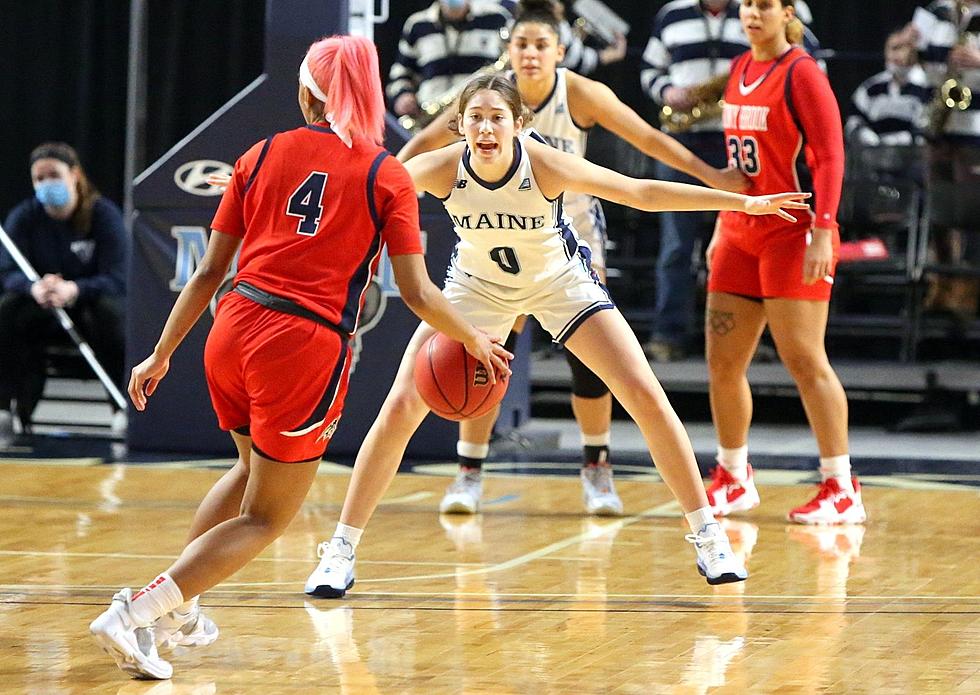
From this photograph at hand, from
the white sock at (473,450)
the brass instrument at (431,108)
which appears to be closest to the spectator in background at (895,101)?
the brass instrument at (431,108)

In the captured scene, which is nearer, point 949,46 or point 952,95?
point 952,95

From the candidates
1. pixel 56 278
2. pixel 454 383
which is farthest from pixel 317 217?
pixel 56 278

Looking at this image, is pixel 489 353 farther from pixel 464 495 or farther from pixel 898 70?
pixel 898 70

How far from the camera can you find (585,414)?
21.4 feet

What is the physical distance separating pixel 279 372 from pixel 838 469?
2.88m

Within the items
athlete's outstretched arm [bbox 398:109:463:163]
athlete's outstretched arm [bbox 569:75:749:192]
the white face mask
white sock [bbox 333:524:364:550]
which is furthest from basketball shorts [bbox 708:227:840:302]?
the white face mask

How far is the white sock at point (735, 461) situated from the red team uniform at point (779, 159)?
617 mm

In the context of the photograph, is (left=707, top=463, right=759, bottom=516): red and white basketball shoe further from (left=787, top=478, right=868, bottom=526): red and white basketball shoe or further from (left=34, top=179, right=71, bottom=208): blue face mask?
(left=34, top=179, right=71, bottom=208): blue face mask

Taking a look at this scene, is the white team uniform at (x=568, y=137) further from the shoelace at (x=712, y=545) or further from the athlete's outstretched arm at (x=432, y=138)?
the shoelace at (x=712, y=545)

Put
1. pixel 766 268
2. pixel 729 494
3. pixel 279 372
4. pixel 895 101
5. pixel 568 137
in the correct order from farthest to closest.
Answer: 1. pixel 895 101
2. pixel 729 494
3. pixel 568 137
4. pixel 766 268
5. pixel 279 372

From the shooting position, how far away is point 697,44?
9.32 m

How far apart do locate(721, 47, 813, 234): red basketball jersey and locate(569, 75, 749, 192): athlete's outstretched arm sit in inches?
7.9

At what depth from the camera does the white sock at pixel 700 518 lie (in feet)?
15.7

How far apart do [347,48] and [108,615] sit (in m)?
1.43
